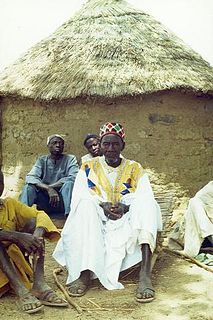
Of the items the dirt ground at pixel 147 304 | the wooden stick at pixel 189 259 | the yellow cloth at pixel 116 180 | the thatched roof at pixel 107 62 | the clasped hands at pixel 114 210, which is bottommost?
the dirt ground at pixel 147 304

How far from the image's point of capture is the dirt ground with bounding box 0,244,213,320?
3205 mm

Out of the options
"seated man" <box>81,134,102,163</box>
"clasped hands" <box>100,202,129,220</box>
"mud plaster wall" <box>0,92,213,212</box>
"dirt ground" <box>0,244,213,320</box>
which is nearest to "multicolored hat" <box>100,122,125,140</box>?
"clasped hands" <box>100,202,129,220</box>

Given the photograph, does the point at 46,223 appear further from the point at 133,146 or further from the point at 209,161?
the point at 209,161

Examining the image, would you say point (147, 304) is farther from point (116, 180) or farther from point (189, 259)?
point (189, 259)

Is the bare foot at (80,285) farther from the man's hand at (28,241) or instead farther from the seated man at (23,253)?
the man's hand at (28,241)

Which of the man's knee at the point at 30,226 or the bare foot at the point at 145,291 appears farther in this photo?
the man's knee at the point at 30,226

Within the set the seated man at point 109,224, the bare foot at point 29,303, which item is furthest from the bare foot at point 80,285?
the bare foot at point 29,303

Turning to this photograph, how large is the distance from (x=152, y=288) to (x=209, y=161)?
3866mm

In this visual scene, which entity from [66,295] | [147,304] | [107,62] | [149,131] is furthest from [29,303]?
[107,62]

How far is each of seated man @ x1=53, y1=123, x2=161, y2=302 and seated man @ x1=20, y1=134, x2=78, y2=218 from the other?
161 centimetres

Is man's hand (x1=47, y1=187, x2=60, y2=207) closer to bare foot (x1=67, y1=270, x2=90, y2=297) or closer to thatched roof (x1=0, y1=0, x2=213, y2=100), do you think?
thatched roof (x1=0, y1=0, x2=213, y2=100)

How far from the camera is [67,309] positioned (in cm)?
335

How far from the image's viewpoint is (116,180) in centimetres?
432

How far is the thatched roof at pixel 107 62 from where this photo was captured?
6.76m
